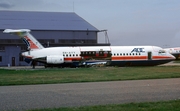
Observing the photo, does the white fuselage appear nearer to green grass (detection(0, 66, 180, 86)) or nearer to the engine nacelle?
the engine nacelle

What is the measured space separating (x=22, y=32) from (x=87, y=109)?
38.8 meters

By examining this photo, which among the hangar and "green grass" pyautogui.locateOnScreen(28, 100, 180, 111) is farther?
the hangar

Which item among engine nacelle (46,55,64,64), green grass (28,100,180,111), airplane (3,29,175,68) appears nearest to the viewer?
green grass (28,100,180,111)

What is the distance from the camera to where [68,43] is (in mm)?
71375

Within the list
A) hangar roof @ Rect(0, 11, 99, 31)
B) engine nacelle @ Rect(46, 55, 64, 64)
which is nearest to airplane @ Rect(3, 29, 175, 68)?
engine nacelle @ Rect(46, 55, 64, 64)

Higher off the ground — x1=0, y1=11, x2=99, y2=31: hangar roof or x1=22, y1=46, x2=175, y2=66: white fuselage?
x1=0, y1=11, x2=99, y2=31: hangar roof

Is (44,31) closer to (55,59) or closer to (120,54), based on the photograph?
(55,59)

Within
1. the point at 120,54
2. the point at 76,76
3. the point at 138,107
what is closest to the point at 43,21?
the point at 120,54

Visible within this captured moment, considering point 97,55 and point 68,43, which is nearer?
point 97,55

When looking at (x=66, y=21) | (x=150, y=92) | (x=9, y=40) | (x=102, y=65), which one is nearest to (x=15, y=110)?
(x=150, y=92)

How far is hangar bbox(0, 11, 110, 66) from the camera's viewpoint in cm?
6738

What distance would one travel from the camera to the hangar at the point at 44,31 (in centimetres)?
6738

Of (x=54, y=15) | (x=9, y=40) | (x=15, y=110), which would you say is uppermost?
(x=54, y=15)

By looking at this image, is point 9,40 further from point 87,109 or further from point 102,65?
point 87,109
